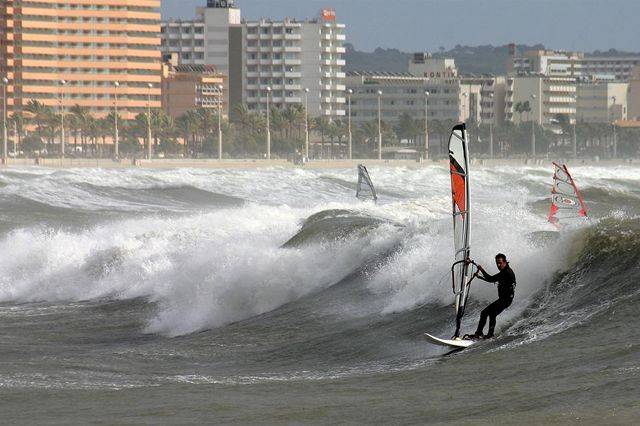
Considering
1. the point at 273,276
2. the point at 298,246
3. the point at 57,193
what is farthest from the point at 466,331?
the point at 57,193

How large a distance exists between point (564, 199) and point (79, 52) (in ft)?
521

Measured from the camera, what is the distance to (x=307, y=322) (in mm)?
18578

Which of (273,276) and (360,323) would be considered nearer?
(360,323)

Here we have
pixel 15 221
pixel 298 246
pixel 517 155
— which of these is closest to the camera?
pixel 298 246

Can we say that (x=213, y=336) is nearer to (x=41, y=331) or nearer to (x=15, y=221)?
(x=41, y=331)

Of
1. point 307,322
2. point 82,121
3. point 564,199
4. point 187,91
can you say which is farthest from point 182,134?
point 307,322

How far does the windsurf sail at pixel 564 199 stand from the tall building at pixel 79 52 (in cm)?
15342

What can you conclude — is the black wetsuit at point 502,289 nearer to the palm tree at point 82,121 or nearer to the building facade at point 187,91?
the palm tree at point 82,121

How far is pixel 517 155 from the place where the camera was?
191375 mm

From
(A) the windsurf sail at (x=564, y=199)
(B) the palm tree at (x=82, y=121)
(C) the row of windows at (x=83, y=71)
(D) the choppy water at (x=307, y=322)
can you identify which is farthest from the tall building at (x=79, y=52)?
(A) the windsurf sail at (x=564, y=199)

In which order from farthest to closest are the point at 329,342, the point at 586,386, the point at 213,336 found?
the point at 213,336 → the point at 329,342 → the point at 586,386

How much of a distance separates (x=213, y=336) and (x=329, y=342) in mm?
2117

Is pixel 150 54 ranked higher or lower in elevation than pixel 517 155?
higher

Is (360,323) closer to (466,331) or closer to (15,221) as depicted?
(466,331)
